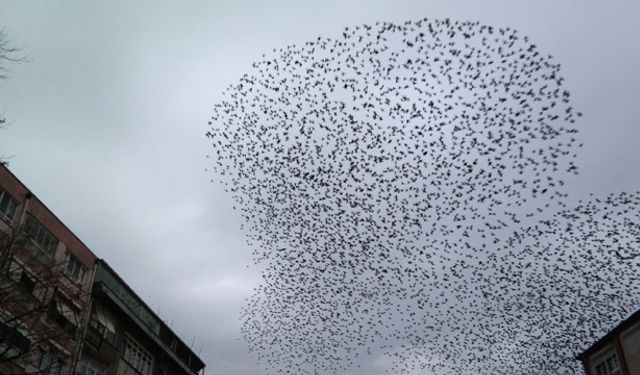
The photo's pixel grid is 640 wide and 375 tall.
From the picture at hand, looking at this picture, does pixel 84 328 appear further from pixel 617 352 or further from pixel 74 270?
pixel 617 352

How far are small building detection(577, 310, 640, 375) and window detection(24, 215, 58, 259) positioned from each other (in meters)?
29.1

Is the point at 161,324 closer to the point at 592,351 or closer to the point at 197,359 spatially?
the point at 197,359

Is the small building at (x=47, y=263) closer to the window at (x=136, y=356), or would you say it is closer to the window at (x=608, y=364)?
the window at (x=136, y=356)

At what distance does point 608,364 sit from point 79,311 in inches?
1128

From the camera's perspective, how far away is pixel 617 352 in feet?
102

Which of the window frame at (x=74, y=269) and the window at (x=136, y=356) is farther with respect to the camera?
the window at (x=136, y=356)

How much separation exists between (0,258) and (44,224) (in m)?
14.6

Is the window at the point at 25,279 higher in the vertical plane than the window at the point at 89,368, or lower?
lower

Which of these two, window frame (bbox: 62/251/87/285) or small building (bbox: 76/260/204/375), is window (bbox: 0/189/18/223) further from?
small building (bbox: 76/260/204/375)

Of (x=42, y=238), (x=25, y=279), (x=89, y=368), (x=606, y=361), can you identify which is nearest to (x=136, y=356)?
(x=89, y=368)

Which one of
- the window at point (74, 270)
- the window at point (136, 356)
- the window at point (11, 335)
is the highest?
the window at point (74, 270)

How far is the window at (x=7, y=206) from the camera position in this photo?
26562 mm

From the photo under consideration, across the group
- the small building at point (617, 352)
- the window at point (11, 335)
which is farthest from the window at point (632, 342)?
the window at point (11, 335)

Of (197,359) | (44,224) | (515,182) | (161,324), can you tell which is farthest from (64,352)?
(515,182)
